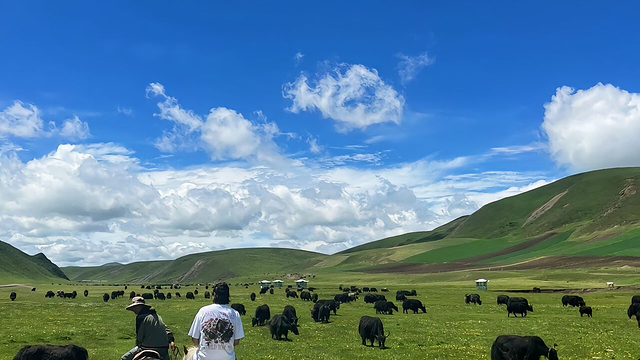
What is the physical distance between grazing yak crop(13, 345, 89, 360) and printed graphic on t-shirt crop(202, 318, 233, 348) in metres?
11.8

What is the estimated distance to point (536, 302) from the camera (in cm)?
6166

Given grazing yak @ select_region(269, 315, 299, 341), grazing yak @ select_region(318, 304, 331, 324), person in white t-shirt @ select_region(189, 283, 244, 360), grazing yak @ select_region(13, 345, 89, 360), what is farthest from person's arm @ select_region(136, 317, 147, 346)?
grazing yak @ select_region(318, 304, 331, 324)

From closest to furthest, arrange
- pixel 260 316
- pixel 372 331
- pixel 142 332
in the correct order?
pixel 142 332 → pixel 372 331 → pixel 260 316

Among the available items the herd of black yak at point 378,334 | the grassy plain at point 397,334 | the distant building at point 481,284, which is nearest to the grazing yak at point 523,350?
the herd of black yak at point 378,334

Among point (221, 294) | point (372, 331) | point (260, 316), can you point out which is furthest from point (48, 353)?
point (260, 316)

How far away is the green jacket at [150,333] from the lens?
12.4 metres

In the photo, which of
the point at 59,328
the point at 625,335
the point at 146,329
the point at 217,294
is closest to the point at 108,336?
the point at 59,328

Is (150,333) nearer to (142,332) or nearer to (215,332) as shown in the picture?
(142,332)

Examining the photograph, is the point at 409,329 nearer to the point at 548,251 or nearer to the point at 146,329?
the point at 146,329

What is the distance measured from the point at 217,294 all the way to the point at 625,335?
31.1 metres

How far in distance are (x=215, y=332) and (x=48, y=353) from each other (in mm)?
12331

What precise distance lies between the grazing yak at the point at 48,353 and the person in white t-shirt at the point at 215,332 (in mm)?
11290

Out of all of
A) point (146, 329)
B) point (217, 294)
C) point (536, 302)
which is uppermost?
point (217, 294)

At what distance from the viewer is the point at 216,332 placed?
35.1ft
